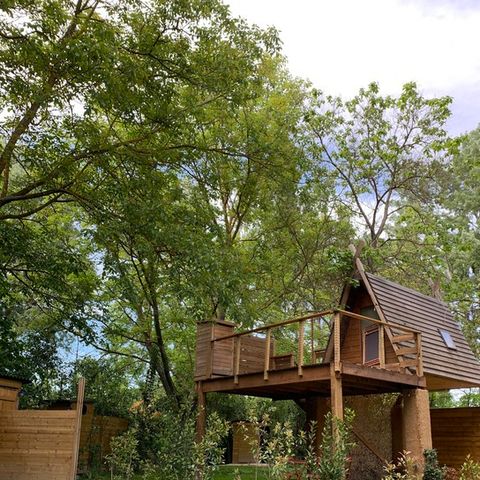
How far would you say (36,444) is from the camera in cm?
944

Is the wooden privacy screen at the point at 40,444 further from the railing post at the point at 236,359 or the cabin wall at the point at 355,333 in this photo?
the cabin wall at the point at 355,333

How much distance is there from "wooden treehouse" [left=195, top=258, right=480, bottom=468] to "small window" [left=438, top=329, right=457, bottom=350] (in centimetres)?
4

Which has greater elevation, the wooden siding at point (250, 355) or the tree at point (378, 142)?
the tree at point (378, 142)

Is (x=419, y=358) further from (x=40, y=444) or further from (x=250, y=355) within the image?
(x=40, y=444)

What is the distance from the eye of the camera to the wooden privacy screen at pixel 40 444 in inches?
360

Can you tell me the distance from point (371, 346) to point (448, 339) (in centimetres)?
242

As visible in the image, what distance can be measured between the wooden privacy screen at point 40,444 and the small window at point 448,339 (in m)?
9.53

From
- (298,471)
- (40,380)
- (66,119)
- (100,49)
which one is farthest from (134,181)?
(40,380)

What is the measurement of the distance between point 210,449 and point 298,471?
114cm

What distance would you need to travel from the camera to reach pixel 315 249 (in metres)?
18.0

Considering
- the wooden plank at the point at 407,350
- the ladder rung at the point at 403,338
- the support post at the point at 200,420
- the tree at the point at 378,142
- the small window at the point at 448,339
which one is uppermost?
the tree at the point at 378,142

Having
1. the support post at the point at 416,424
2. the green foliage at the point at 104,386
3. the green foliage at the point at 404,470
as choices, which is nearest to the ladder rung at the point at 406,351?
the support post at the point at 416,424

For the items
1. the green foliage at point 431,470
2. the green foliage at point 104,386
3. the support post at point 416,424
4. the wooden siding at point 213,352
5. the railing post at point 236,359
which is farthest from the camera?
the green foliage at point 104,386

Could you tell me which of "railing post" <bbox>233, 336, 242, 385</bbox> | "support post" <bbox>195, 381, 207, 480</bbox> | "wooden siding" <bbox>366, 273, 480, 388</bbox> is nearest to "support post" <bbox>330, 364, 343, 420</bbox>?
"railing post" <bbox>233, 336, 242, 385</bbox>
